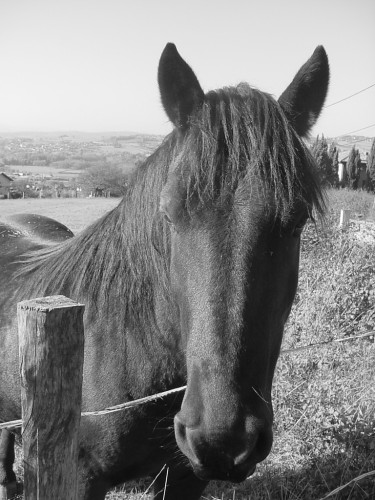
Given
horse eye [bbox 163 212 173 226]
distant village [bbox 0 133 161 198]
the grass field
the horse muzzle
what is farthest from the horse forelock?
distant village [bbox 0 133 161 198]

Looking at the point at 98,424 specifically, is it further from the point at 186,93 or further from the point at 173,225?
the point at 186,93

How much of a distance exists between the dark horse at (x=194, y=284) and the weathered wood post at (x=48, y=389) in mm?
59

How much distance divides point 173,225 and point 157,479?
5.74ft

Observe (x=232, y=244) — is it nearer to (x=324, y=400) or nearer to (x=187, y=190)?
(x=187, y=190)

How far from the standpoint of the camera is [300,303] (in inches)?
259

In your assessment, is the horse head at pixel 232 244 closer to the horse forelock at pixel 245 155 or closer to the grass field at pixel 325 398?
the horse forelock at pixel 245 155

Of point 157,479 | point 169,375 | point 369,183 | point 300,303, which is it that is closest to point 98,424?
point 169,375

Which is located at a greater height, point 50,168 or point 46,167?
point 46,167

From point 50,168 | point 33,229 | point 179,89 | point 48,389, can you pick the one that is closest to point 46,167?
point 50,168

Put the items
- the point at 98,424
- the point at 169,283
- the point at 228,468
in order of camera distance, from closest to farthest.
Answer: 1. the point at 228,468
2. the point at 169,283
3. the point at 98,424

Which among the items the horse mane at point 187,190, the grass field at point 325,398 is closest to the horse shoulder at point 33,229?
the horse mane at point 187,190

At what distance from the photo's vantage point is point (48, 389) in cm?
147

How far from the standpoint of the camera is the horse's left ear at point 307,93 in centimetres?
233

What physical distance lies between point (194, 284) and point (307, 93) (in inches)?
46.8
